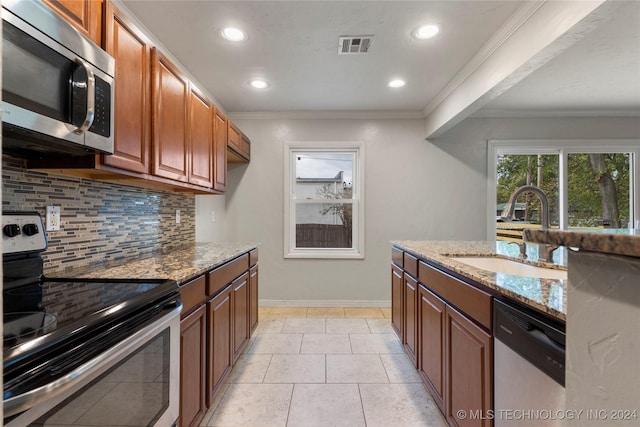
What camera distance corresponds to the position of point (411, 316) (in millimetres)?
2213

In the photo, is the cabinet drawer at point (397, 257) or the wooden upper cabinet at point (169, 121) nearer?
the wooden upper cabinet at point (169, 121)

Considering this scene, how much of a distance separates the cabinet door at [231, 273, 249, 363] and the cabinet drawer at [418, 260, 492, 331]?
4.30 feet

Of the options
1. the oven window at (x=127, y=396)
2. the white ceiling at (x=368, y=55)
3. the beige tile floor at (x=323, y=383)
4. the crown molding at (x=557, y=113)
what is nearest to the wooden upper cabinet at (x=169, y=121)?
Result: the white ceiling at (x=368, y=55)

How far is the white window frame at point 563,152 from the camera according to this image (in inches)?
143

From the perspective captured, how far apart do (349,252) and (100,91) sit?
308cm

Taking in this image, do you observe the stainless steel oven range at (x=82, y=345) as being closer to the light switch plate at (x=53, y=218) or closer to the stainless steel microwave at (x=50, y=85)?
the light switch plate at (x=53, y=218)

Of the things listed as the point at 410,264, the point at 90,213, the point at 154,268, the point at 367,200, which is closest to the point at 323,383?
the point at 410,264

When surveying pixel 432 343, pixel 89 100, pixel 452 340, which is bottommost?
pixel 432 343

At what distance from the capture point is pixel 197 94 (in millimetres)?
2154

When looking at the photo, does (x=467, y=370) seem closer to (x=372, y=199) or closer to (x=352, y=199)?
(x=372, y=199)

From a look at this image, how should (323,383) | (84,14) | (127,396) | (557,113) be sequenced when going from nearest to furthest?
1. (127,396)
2. (84,14)
3. (323,383)
4. (557,113)

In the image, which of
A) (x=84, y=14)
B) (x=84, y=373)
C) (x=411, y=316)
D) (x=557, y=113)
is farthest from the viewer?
(x=557, y=113)

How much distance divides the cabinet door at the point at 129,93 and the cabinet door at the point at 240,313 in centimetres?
103

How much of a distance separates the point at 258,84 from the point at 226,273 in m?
1.96
